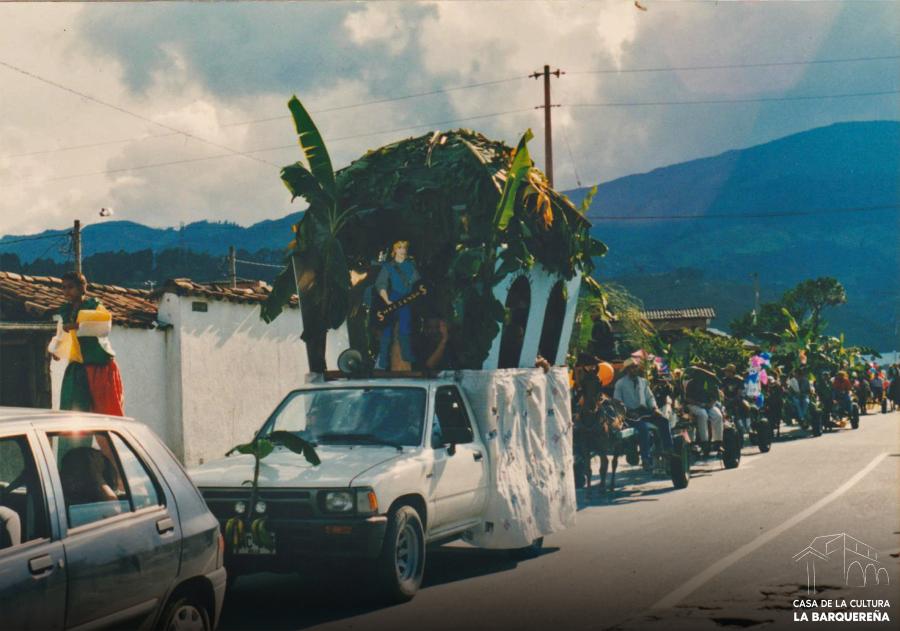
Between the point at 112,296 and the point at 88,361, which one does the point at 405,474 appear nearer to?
the point at 88,361

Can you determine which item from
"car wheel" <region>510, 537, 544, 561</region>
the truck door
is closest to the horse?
"car wheel" <region>510, 537, 544, 561</region>

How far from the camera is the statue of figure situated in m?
11.3

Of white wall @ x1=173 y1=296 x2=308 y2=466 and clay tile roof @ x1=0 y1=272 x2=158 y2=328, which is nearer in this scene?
clay tile roof @ x1=0 y1=272 x2=158 y2=328

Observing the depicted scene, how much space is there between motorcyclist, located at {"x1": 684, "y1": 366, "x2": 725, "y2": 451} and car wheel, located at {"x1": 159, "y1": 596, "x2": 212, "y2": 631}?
44.6ft

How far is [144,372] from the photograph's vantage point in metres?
17.2

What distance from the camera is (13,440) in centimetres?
484

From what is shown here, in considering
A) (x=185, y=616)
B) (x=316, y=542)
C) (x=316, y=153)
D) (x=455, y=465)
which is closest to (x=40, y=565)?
(x=185, y=616)

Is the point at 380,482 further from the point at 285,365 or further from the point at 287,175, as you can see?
the point at 285,365

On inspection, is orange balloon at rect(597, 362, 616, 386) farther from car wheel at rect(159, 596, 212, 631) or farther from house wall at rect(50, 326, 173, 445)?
car wheel at rect(159, 596, 212, 631)

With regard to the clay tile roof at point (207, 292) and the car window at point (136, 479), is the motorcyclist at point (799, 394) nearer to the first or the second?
the clay tile roof at point (207, 292)

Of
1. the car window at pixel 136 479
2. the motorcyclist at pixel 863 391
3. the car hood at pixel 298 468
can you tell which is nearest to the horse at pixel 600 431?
the car hood at pixel 298 468

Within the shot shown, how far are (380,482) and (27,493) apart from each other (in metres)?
3.38

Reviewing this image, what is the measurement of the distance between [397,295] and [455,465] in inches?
112

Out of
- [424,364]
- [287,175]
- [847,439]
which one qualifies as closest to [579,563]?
[424,364]
